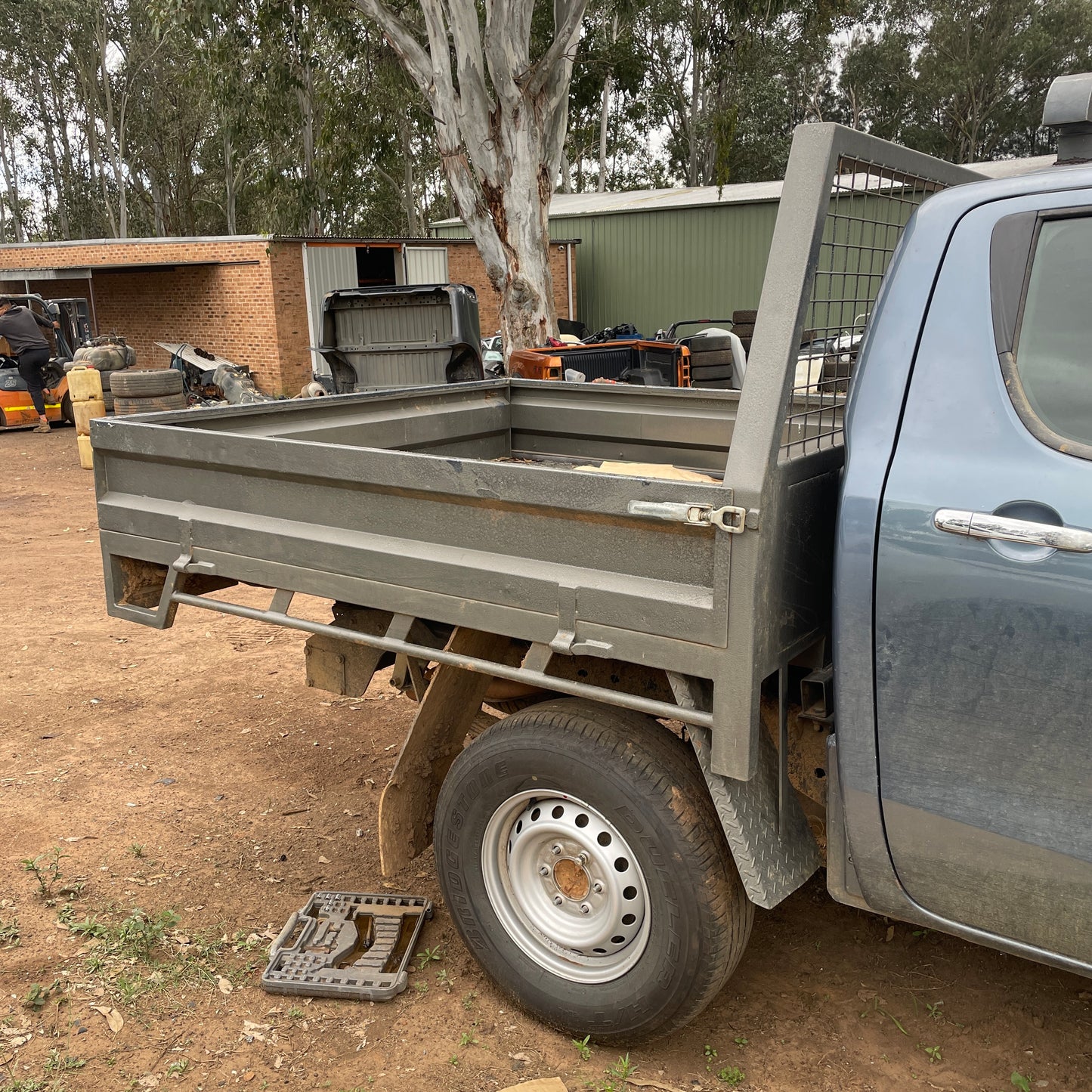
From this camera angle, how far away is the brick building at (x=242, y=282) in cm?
2038

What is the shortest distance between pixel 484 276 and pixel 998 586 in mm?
24222

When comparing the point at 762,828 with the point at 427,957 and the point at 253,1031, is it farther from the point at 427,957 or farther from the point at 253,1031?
the point at 253,1031

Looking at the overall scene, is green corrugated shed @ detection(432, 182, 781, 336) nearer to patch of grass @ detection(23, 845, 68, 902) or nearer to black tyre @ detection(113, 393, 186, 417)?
black tyre @ detection(113, 393, 186, 417)

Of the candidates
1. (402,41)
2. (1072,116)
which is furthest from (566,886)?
(402,41)

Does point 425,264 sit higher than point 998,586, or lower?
higher

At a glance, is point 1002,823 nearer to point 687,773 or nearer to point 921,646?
point 921,646

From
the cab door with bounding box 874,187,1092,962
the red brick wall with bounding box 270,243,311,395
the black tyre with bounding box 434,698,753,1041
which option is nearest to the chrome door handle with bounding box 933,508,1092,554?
the cab door with bounding box 874,187,1092,962

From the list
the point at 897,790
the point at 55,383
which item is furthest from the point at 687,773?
the point at 55,383

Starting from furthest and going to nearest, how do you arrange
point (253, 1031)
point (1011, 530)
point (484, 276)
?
point (484, 276) → point (253, 1031) → point (1011, 530)

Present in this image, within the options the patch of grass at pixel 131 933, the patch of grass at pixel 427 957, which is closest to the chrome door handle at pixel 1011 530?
the patch of grass at pixel 427 957

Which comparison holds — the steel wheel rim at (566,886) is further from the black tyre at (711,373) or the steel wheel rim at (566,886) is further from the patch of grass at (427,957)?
the black tyre at (711,373)

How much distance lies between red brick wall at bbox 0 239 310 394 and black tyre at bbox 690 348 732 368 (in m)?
11.9

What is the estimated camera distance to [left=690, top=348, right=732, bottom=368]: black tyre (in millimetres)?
10133

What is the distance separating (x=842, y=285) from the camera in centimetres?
282
